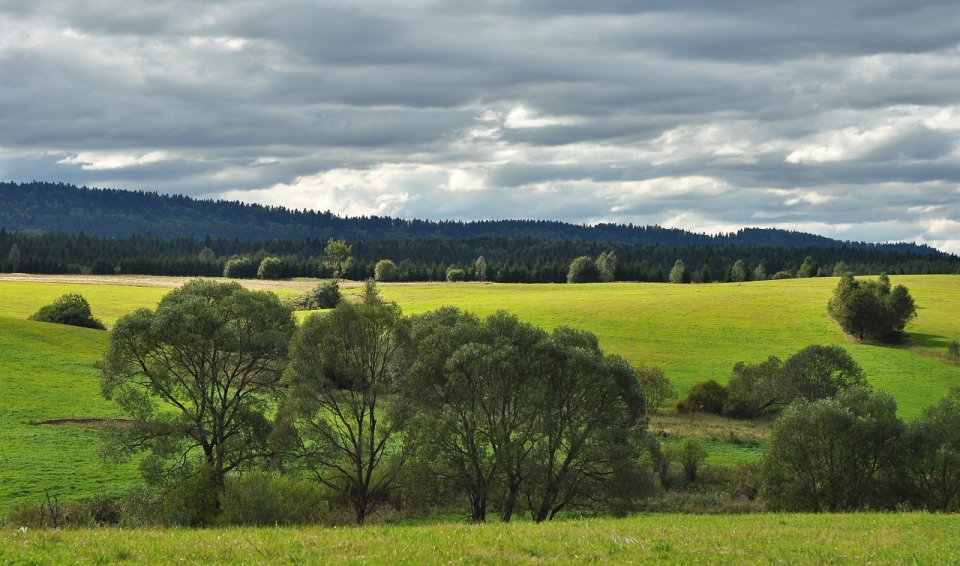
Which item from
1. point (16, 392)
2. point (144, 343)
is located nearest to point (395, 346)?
point (144, 343)

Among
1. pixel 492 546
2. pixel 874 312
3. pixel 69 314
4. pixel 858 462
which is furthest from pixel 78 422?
pixel 874 312

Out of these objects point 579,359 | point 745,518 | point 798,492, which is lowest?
point 798,492

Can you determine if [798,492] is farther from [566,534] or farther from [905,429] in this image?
[566,534]

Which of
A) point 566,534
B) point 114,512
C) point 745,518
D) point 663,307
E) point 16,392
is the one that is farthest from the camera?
point 663,307

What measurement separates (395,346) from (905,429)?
32092 mm

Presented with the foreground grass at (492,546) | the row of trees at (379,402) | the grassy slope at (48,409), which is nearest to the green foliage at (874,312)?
the row of trees at (379,402)

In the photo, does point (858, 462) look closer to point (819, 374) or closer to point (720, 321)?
point (819, 374)

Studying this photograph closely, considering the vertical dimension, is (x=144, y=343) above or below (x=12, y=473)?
above

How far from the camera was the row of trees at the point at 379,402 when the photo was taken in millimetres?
43531

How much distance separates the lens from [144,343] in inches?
1731

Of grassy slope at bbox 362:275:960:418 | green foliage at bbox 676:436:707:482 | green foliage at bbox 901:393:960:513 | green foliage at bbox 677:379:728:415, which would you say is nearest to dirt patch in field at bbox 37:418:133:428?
green foliage at bbox 676:436:707:482

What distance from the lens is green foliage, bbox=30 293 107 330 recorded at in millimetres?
103625

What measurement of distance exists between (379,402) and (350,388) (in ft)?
A: 7.31

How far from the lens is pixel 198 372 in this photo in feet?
152
